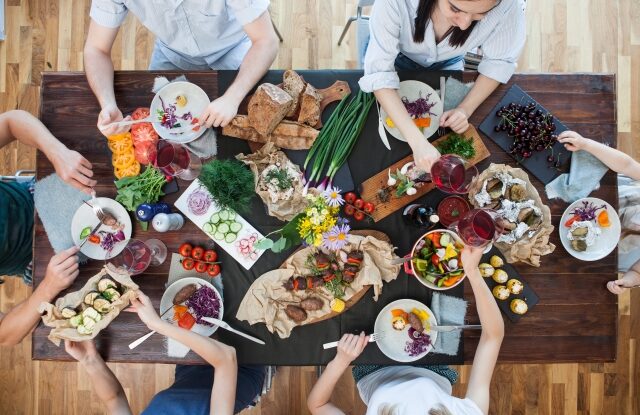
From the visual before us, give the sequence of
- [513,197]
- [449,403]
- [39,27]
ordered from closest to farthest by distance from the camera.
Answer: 1. [449,403]
2. [513,197]
3. [39,27]

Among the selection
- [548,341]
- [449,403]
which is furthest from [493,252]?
[449,403]

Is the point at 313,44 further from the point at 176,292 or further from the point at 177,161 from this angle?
the point at 176,292

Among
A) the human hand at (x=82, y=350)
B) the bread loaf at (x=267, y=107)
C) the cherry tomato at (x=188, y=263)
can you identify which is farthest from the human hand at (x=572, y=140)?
the human hand at (x=82, y=350)

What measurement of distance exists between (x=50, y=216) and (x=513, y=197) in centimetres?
176

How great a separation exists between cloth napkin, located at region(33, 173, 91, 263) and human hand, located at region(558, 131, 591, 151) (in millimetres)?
1853

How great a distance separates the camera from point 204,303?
174 cm

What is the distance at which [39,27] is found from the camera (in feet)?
9.72

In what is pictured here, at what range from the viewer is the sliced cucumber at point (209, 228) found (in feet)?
5.86

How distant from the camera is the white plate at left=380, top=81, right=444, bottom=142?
1816mm

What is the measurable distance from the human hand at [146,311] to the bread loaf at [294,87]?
2.82 ft

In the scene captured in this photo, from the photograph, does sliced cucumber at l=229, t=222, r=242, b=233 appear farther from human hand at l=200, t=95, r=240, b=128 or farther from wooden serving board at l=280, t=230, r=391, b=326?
human hand at l=200, t=95, r=240, b=128

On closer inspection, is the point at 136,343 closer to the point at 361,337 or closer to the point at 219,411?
the point at 219,411

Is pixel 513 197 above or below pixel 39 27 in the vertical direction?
below

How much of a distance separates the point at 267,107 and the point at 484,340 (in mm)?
1169
